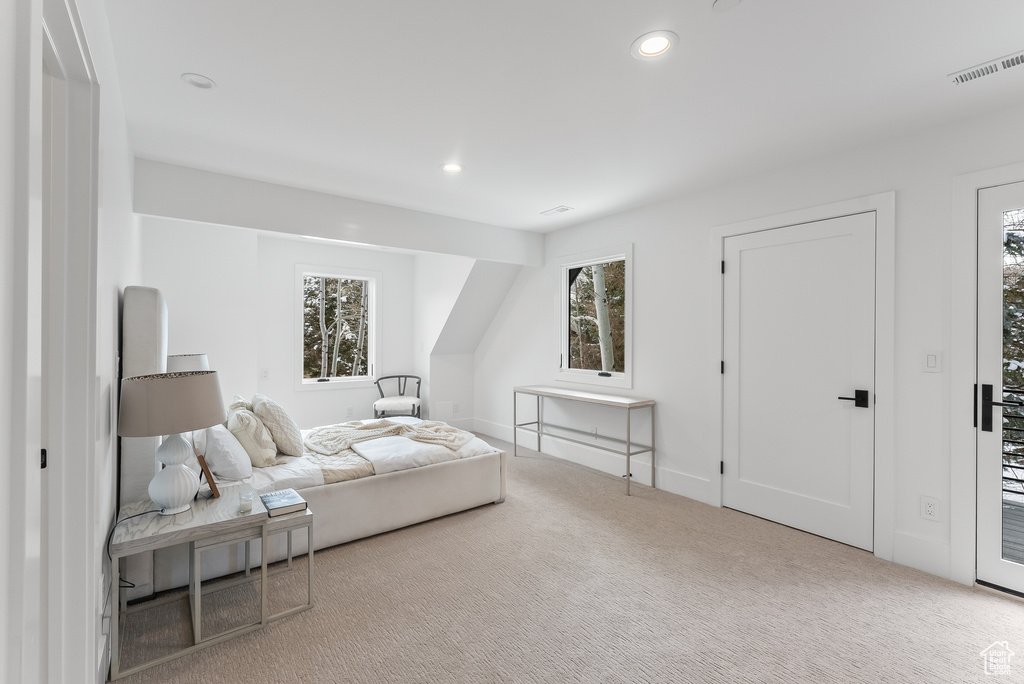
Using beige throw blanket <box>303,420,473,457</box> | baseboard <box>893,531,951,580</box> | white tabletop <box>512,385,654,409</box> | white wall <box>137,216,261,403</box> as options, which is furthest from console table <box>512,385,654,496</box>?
white wall <box>137,216,261,403</box>

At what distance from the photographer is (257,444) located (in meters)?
3.14

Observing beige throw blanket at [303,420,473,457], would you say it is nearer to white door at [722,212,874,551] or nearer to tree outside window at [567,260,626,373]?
tree outside window at [567,260,626,373]

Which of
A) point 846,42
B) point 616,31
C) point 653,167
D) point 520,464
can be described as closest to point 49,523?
point 616,31

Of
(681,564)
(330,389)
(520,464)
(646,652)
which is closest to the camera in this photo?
(646,652)

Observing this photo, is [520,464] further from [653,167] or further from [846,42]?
[846,42]

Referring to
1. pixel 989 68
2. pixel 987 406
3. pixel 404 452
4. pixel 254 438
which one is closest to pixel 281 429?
pixel 254 438

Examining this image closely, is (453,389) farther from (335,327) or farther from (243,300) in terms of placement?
(243,300)

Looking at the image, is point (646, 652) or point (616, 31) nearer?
point (616, 31)

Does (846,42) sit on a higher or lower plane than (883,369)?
higher

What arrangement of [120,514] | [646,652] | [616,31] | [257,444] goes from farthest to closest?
[257,444] → [120,514] → [646,652] → [616,31]

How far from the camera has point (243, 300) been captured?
475cm

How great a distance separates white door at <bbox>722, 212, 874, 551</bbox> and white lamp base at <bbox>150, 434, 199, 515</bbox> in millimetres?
3515

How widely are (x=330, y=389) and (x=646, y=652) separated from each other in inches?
201

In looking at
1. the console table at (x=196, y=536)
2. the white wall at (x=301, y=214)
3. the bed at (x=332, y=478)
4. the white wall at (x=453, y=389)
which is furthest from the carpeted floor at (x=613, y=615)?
the white wall at (x=453, y=389)
